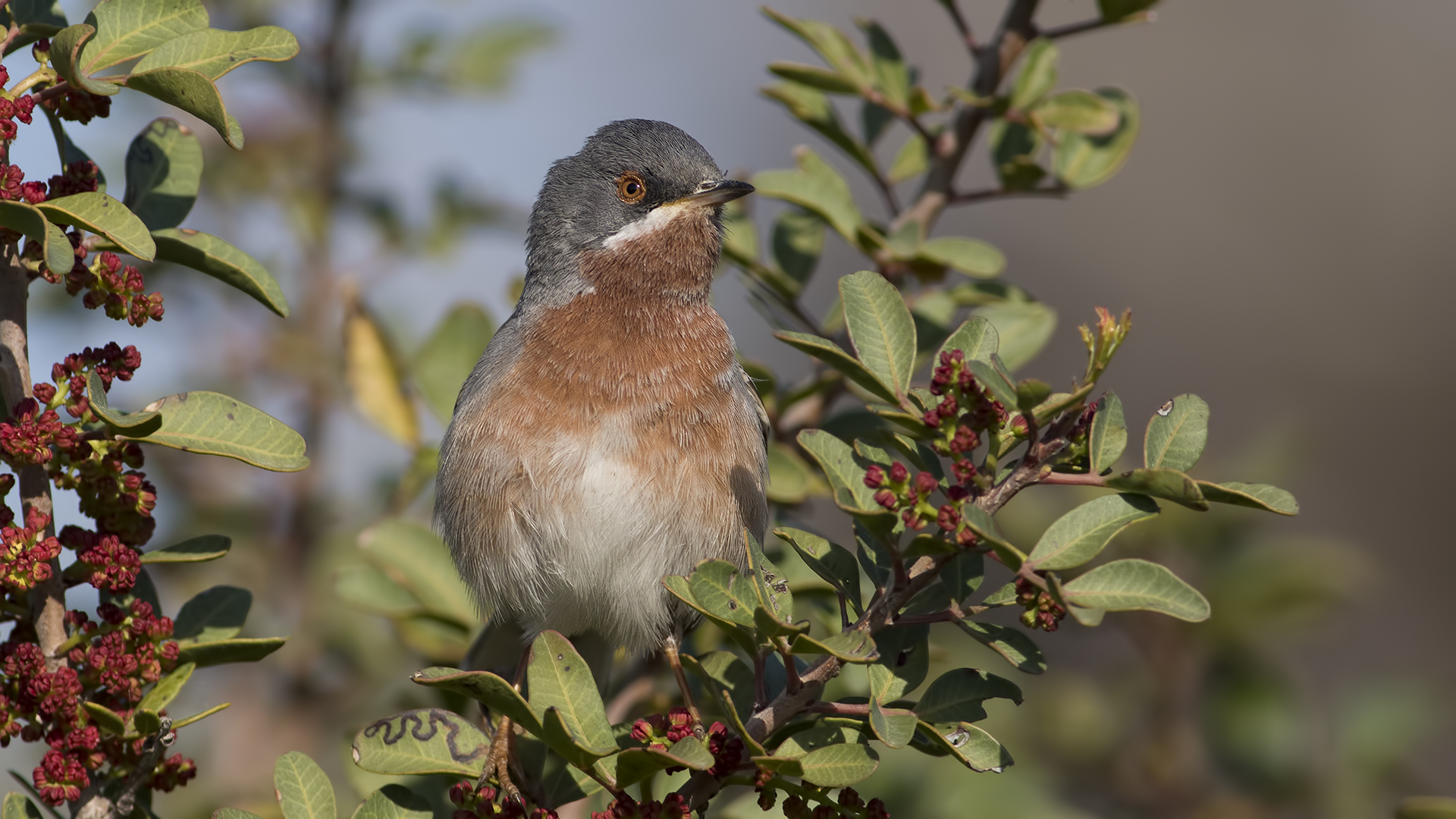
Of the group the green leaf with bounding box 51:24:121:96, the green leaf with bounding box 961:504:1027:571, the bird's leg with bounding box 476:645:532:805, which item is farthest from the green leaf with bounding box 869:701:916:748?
the green leaf with bounding box 51:24:121:96

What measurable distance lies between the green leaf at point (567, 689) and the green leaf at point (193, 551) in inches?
32.0

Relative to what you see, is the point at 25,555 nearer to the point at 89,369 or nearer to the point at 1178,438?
the point at 89,369

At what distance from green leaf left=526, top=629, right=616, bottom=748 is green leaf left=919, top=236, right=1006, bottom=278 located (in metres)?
1.98

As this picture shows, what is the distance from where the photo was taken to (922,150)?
4.38 meters

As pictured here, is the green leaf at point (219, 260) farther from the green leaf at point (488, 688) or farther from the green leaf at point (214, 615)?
the green leaf at point (488, 688)

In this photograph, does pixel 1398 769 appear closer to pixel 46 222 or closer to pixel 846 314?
pixel 846 314

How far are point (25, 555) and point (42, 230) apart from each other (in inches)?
26.9

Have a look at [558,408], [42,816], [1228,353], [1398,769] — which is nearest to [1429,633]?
[1228,353]

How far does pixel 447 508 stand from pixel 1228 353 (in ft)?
40.1

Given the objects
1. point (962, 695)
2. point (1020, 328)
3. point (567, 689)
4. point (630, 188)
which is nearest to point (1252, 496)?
point (962, 695)

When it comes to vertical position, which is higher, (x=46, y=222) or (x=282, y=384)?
(x=46, y=222)

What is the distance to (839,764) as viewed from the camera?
253cm

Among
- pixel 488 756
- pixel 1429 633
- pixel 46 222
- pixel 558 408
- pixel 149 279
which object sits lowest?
pixel 1429 633

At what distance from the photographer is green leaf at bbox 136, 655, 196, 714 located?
276cm
